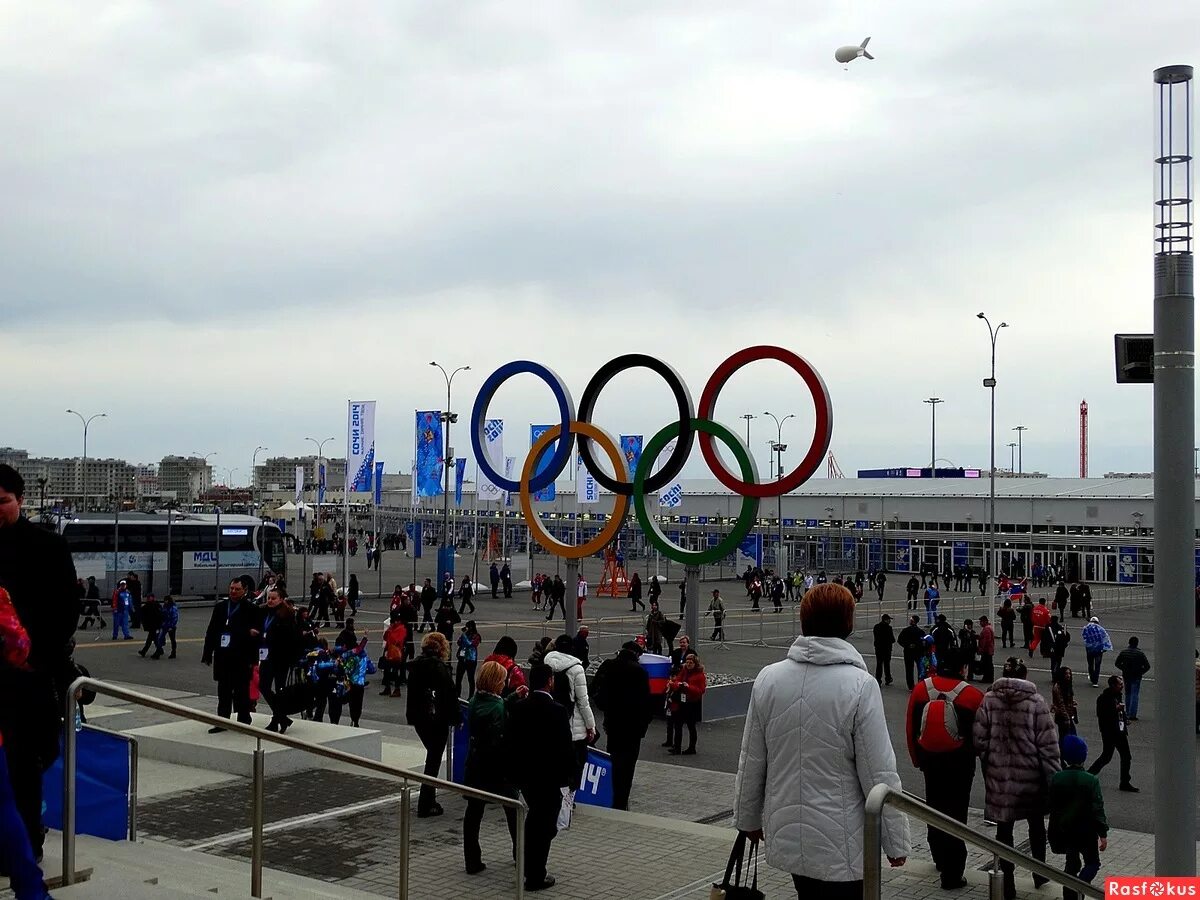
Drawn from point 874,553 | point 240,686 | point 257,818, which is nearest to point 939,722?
point 257,818

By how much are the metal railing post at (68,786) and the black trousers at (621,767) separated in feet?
22.1

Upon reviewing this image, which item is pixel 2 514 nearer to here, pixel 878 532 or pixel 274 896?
pixel 274 896

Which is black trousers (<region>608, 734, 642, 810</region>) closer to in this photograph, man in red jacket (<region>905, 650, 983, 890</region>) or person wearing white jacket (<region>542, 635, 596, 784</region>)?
person wearing white jacket (<region>542, 635, 596, 784</region>)

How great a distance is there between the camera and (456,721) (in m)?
10.7

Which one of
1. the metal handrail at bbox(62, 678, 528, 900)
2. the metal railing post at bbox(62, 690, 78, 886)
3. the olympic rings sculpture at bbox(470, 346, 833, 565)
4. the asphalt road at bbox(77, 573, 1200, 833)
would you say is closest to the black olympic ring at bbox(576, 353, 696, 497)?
the olympic rings sculpture at bbox(470, 346, 833, 565)

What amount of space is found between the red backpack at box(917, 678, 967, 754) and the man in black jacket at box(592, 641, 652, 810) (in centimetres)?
333

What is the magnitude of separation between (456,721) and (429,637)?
86 cm

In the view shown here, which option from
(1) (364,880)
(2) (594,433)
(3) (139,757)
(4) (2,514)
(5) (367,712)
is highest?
(2) (594,433)

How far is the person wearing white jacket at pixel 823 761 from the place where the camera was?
13.2 feet

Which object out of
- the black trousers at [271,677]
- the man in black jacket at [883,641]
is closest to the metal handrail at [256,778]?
the black trousers at [271,677]

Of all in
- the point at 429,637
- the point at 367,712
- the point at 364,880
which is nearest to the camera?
the point at 364,880

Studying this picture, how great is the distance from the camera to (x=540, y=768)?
27.2ft

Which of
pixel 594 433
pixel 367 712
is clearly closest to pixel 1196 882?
pixel 367 712

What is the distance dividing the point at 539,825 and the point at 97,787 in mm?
3247
